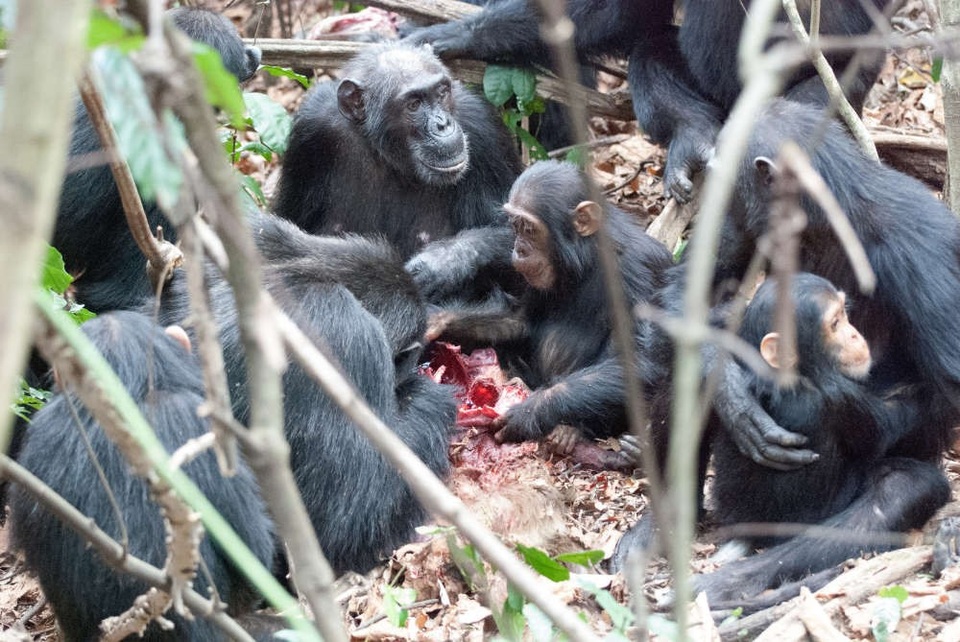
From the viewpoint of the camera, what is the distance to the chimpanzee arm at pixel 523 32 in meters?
7.99

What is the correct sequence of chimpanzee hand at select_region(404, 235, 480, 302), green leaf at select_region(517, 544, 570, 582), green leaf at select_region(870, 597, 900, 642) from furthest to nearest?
chimpanzee hand at select_region(404, 235, 480, 302), green leaf at select_region(517, 544, 570, 582), green leaf at select_region(870, 597, 900, 642)

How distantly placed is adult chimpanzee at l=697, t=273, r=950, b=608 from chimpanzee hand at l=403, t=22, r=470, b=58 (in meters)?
3.81

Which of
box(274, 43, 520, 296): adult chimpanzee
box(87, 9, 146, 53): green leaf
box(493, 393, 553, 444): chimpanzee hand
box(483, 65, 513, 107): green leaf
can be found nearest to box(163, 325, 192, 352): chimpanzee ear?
box(87, 9, 146, 53): green leaf

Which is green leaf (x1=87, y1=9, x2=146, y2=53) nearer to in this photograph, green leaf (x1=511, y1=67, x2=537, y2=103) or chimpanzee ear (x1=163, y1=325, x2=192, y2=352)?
chimpanzee ear (x1=163, y1=325, x2=192, y2=352)

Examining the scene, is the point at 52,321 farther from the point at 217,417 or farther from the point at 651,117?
the point at 651,117

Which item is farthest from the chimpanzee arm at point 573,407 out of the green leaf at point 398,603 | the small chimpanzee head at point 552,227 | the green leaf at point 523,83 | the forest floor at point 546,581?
the green leaf at point 523,83

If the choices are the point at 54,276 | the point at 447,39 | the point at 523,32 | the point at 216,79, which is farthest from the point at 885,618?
the point at 447,39

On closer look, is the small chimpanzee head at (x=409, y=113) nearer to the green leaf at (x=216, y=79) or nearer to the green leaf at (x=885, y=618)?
the green leaf at (x=885, y=618)

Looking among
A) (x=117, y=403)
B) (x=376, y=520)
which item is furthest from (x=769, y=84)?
(x=376, y=520)

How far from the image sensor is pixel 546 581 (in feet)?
15.4

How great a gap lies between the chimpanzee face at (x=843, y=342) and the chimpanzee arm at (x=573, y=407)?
1560 millimetres

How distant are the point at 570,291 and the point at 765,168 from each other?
173cm

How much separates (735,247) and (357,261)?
5.66 feet

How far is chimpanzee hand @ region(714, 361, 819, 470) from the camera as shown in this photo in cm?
480
